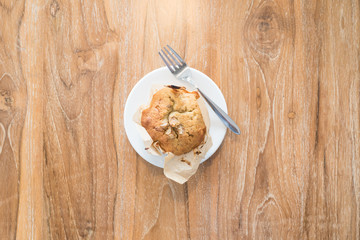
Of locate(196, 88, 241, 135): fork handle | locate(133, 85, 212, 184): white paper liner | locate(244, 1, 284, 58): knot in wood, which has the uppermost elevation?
locate(244, 1, 284, 58): knot in wood

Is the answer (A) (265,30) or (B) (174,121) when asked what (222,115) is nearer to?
(B) (174,121)

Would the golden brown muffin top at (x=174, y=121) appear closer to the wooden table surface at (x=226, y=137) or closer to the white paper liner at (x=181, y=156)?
the white paper liner at (x=181, y=156)

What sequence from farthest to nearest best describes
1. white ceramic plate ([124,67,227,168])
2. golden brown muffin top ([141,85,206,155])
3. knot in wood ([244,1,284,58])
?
knot in wood ([244,1,284,58])
white ceramic plate ([124,67,227,168])
golden brown muffin top ([141,85,206,155])

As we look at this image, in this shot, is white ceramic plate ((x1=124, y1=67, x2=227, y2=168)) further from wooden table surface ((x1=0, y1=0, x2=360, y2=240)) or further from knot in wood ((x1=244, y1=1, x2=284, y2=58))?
knot in wood ((x1=244, y1=1, x2=284, y2=58))

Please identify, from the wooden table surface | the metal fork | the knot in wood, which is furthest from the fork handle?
the knot in wood

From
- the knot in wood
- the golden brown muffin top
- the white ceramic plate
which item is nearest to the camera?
the golden brown muffin top

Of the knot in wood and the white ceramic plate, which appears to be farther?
the knot in wood
